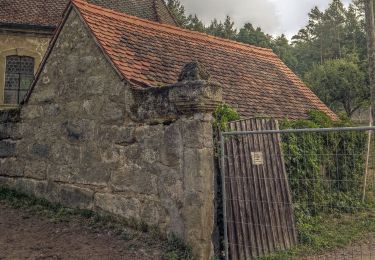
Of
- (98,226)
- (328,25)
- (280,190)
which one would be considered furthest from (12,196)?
(328,25)

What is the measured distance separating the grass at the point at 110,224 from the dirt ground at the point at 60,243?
3.3 inches

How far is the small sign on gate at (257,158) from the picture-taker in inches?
215

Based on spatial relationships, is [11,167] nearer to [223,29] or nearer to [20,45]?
[20,45]

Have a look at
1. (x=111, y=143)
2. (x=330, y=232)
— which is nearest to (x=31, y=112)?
(x=111, y=143)

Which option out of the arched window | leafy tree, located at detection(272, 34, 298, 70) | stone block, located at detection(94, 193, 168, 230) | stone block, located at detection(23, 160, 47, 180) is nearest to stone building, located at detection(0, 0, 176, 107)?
the arched window

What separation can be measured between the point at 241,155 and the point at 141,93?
170 cm

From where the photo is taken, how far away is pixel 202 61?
8.30m

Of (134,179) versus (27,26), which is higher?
(27,26)

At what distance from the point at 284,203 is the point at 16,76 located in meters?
14.2

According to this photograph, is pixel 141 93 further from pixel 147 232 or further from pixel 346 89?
pixel 346 89

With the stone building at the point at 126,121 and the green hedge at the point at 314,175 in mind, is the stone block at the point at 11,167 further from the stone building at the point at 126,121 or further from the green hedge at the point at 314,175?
the green hedge at the point at 314,175

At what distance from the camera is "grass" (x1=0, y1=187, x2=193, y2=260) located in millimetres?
4574

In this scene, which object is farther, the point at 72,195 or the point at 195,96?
the point at 72,195

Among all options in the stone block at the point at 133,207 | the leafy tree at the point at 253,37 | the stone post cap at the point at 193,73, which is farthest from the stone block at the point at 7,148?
the leafy tree at the point at 253,37
